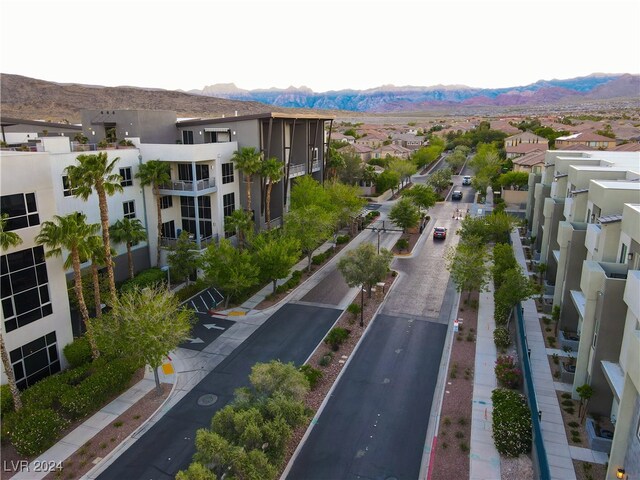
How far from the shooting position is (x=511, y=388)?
21859 millimetres

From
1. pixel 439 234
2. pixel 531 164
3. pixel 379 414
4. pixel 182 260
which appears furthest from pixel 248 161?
pixel 531 164

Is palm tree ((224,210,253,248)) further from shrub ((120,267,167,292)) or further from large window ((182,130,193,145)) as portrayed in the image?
large window ((182,130,193,145))

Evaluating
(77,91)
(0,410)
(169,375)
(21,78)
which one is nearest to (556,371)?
(169,375)

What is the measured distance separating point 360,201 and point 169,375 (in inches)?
1138

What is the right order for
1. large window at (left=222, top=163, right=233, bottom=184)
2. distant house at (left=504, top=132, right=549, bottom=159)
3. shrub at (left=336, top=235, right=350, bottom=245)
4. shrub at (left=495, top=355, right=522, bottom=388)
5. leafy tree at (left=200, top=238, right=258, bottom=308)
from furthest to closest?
distant house at (left=504, top=132, right=549, bottom=159), shrub at (left=336, top=235, right=350, bottom=245), large window at (left=222, top=163, right=233, bottom=184), leafy tree at (left=200, top=238, right=258, bottom=308), shrub at (left=495, top=355, right=522, bottom=388)

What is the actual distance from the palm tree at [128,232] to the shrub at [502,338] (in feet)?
79.7

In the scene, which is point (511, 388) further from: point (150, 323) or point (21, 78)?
point (21, 78)

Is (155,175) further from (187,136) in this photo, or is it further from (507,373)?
(507,373)

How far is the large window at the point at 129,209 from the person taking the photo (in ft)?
112

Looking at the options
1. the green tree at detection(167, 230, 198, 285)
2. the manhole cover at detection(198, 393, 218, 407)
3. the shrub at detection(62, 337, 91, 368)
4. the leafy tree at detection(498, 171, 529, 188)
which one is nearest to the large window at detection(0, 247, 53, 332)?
the shrub at detection(62, 337, 91, 368)

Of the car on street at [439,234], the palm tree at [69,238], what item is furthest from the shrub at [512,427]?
the car on street at [439,234]

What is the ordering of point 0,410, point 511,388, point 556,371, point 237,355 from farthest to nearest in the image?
point 237,355, point 556,371, point 511,388, point 0,410

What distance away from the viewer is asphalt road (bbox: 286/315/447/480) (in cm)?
1734

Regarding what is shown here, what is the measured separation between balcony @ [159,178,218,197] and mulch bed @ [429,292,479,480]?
71.7 ft
